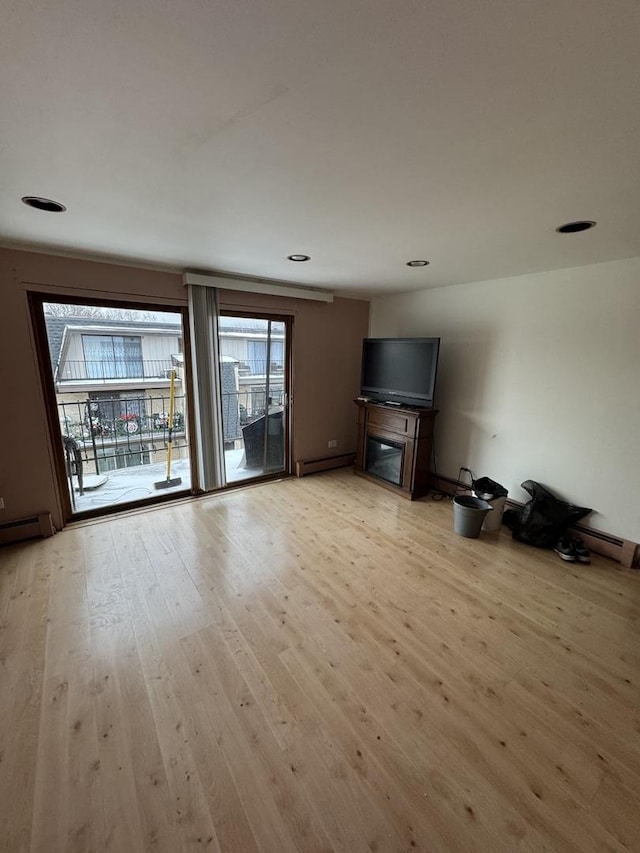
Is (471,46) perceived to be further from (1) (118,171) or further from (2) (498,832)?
(2) (498,832)

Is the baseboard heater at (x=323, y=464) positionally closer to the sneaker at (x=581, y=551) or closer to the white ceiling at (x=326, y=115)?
the sneaker at (x=581, y=551)

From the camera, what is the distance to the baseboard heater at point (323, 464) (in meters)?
4.35

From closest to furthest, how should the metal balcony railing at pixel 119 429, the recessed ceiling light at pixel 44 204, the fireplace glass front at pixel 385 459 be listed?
the recessed ceiling light at pixel 44 204, the metal balcony railing at pixel 119 429, the fireplace glass front at pixel 385 459

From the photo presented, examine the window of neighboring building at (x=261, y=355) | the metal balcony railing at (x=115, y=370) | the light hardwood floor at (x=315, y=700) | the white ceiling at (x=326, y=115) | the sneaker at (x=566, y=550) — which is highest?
the white ceiling at (x=326, y=115)

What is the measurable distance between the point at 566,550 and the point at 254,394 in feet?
10.9

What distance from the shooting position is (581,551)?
2.64 metres

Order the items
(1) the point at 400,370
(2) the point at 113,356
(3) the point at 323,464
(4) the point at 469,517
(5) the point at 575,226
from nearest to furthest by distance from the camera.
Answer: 1. (5) the point at 575,226
2. (4) the point at 469,517
3. (2) the point at 113,356
4. (1) the point at 400,370
5. (3) the point at 323,464

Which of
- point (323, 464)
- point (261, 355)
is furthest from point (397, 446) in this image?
point (261, 355)

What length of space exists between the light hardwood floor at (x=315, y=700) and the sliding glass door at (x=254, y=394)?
1.57 m

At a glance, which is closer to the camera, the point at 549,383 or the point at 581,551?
the point at 581,551

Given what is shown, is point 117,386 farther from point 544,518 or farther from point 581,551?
point 581,551

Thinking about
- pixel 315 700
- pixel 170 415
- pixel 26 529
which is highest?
pixel 170 415

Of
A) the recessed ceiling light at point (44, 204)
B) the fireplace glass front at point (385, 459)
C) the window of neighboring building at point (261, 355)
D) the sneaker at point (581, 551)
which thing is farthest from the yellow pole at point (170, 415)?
the sneaker at point (581, 551)

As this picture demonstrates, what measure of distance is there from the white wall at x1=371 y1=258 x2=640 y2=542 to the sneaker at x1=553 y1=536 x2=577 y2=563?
27 cm
